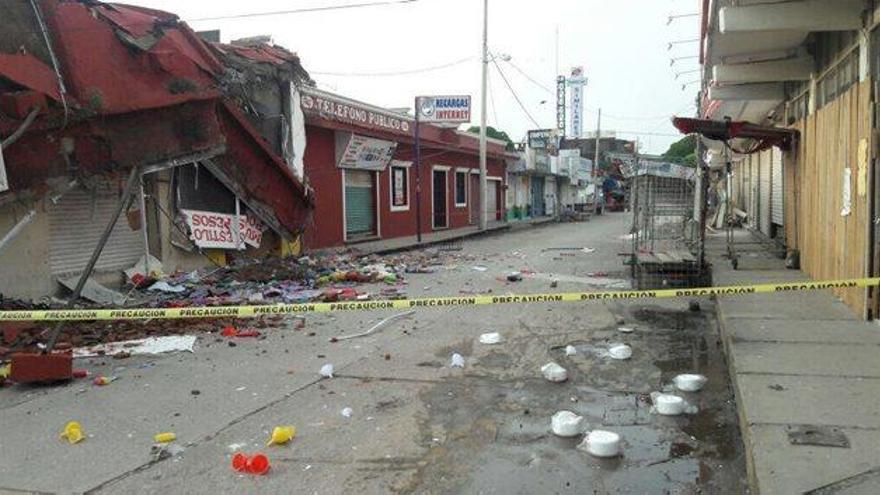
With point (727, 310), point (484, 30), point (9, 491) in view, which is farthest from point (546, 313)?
point (484, 30)

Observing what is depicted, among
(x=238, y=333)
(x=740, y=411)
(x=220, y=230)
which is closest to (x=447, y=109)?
(x=220, y=230)

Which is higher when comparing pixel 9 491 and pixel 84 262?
pixel 84 262

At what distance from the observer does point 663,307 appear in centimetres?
1020

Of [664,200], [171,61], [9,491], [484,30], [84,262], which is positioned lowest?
[9,491]

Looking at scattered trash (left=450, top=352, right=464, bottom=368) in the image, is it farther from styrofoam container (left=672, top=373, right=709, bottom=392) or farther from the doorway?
the doorway

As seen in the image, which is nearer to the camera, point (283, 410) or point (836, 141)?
point (283, 410)

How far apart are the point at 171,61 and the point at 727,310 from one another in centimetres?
938

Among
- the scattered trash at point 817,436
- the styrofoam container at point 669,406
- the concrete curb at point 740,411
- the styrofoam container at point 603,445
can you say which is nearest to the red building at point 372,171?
the concrete curb at point 740,411

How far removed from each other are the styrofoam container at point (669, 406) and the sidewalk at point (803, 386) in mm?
426

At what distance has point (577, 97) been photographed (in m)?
75.4

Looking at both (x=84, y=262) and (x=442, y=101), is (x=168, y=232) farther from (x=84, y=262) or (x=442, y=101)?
(x=442, y=101)

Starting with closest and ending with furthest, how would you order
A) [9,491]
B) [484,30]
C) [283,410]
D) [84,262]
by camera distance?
[9,491] → [283,410] → [84,262] → [484,30]

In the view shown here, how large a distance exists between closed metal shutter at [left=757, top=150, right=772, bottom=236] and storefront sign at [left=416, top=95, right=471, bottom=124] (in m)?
11.4

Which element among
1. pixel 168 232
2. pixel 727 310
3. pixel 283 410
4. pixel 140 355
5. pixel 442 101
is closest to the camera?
pixel 283 410
